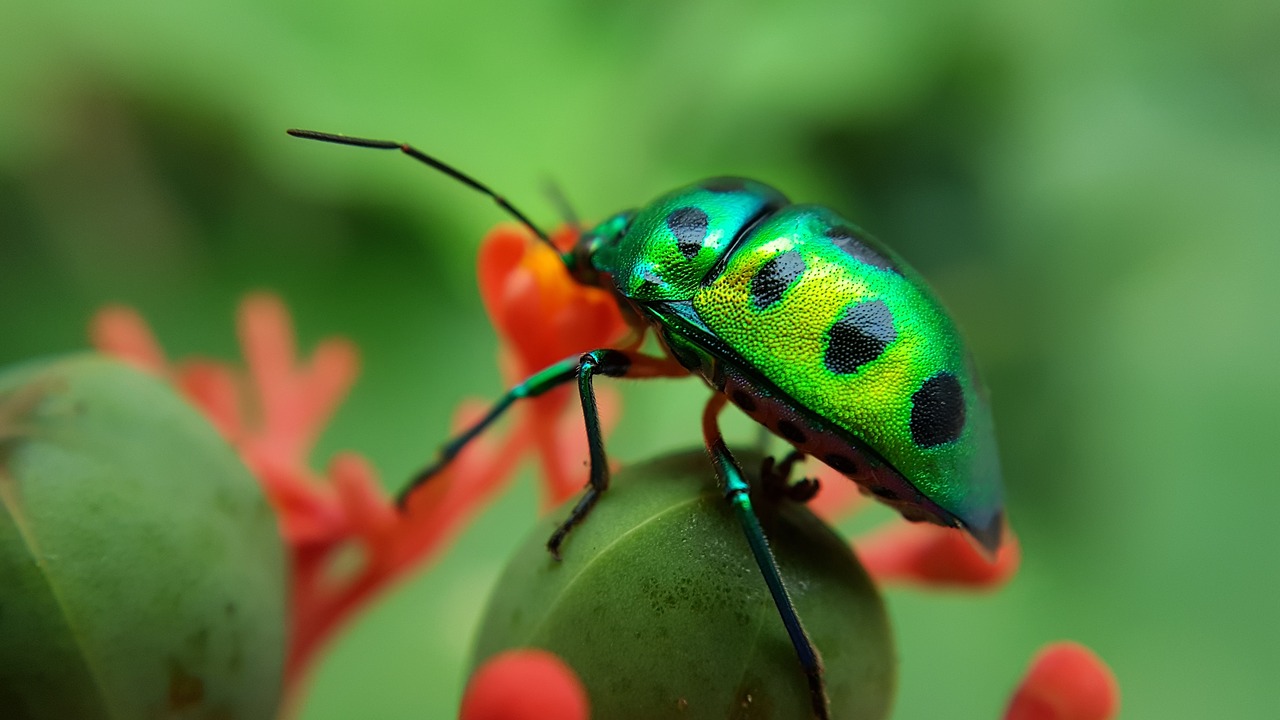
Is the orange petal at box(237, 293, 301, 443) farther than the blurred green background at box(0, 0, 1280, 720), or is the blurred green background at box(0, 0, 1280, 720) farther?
the blurred green background at box(0, 0, 1280, 720)

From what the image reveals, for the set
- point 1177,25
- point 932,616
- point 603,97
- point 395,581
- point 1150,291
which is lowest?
point 932,616

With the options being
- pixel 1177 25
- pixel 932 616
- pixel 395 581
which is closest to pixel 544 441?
pixel 395 581

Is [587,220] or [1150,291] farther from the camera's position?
[1150,291]

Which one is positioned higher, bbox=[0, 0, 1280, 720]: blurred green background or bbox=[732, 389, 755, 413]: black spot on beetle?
bbox=[732, 389, 755, 413]: black spot on beetle

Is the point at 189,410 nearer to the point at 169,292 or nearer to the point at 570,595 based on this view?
the point at 570,595

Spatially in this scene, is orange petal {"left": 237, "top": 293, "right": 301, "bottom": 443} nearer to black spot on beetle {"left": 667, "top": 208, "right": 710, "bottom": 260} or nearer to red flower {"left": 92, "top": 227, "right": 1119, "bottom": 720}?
red flower {"left": 92, "top": 227, "right": 1119, "bottom": 720}

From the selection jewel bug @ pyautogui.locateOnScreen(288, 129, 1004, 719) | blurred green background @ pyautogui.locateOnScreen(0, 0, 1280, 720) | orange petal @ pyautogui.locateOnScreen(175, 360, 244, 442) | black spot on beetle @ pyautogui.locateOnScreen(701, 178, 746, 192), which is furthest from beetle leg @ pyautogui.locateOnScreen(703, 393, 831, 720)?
blurred green background @ pyautogui.locateOnScreen(0, 0, 1280, 720)

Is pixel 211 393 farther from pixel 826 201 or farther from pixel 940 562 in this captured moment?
pixel 826 201
